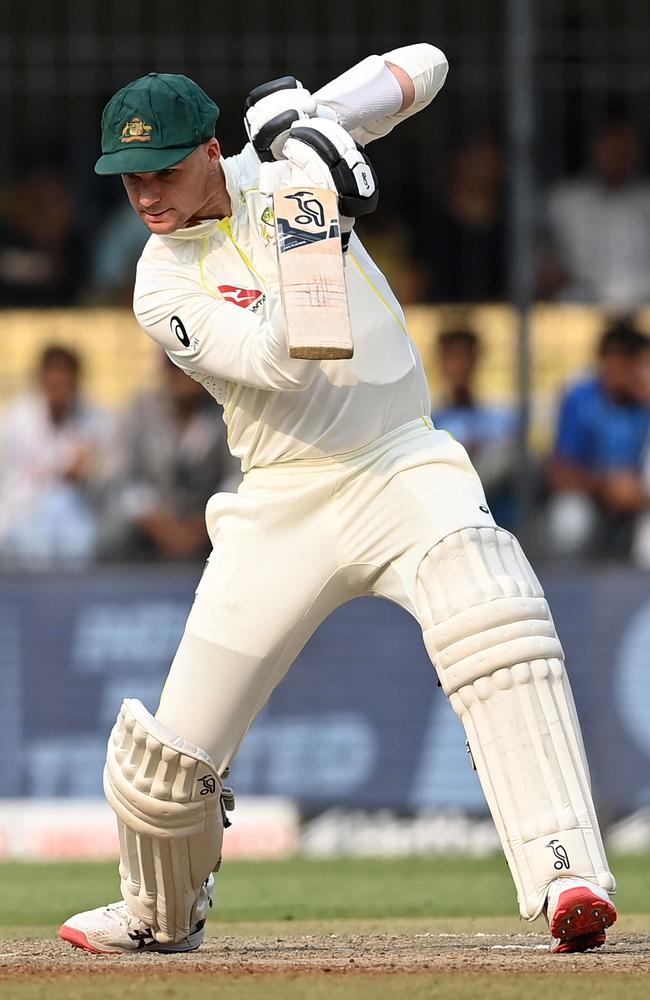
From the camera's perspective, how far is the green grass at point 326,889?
273 inches

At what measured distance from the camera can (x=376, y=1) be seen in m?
10.9

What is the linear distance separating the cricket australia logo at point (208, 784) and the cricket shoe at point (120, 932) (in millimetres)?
392

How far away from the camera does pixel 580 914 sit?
177 inches

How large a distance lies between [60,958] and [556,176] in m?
6.58

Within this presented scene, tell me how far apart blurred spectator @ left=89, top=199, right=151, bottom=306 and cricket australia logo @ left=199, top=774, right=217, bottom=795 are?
5874 millimetres

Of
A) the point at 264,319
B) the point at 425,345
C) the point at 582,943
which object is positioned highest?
the point at 264,319

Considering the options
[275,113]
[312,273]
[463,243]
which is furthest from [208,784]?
[463,243]

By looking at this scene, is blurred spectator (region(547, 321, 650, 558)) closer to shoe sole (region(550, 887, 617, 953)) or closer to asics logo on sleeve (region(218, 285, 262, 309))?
asics logo on sleeve (region(218, 285, 262, 309))

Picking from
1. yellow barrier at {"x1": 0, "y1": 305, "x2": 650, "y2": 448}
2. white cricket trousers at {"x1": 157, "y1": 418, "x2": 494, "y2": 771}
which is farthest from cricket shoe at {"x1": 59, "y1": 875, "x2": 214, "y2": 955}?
yellow barrier at {"x1": 0, "y1": 305, "x2": 650, "y2": 448}

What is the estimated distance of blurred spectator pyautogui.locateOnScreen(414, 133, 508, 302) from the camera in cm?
1038

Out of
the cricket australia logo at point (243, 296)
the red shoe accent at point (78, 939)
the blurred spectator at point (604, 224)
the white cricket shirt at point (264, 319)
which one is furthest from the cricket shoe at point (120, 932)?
the blurred spectator at point (604, 224)

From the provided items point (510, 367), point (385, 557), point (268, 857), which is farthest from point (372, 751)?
point (385, 557)

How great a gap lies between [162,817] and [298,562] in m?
0.75

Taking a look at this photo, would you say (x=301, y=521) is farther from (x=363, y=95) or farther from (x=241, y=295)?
(x=363, y=95)
